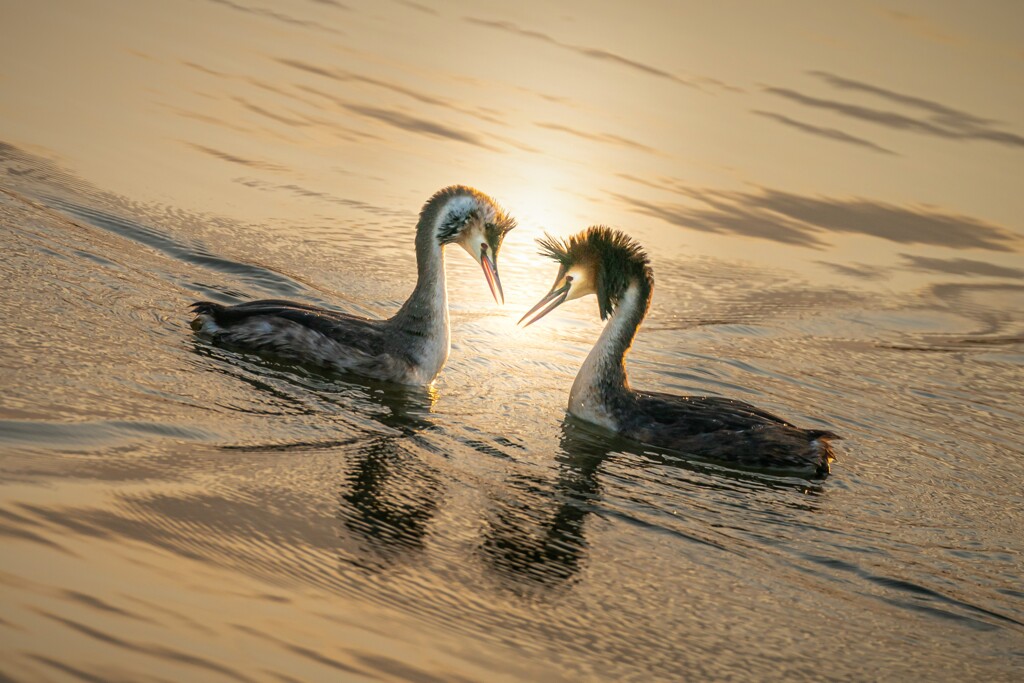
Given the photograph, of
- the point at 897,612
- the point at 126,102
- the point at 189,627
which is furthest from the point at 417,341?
the point at 126,102

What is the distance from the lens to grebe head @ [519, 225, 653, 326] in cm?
873

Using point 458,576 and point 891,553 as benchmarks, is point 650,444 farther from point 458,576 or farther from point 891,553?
point 458,576

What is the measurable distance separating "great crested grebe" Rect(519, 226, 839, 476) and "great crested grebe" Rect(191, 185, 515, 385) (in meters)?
0.63

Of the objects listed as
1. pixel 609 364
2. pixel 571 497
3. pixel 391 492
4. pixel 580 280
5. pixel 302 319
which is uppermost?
pixel 580 280

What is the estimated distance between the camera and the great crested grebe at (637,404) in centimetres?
A: 782

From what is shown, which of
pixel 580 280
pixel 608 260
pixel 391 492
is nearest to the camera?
pixel 391 492

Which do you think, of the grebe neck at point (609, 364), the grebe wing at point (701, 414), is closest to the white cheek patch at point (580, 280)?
the grebe neck at point (609, 364)

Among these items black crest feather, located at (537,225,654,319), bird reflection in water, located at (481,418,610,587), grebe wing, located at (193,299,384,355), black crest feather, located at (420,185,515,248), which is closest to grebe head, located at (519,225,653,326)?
black crest feather, located at (537,225,654,319)

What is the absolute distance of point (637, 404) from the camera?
8.27 m

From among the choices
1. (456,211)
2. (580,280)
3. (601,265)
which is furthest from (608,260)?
(456,211)

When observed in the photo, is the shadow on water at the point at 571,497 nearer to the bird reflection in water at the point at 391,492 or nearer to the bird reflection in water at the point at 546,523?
the bird reflection in water at the point at 546,523

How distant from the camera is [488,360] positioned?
360 inches

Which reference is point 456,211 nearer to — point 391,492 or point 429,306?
point 429,306

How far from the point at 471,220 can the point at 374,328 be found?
1113mm
